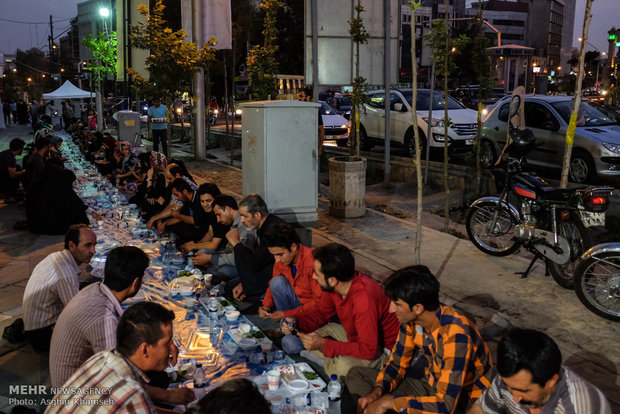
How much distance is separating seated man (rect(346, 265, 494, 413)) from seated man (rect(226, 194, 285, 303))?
209 cm

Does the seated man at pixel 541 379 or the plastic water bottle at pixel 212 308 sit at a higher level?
the seated man at pixel 541 379

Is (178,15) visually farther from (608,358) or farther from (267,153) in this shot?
(608,358)

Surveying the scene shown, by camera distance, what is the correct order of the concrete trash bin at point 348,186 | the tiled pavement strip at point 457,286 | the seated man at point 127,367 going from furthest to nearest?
the concrete trash bin at point 348,186
the tiled pavement strip at point 457,286
the seated man at point 127,367

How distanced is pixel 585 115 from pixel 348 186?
548cm

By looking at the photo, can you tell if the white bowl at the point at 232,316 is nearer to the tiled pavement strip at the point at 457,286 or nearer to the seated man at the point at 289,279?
the seated man at the point at 289,279

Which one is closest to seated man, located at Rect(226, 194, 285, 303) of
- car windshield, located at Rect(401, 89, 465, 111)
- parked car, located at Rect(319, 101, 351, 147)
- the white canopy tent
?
car windshield, located at Rect(401, 89, 465, 111)

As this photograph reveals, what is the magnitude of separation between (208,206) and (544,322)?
12.4 feet

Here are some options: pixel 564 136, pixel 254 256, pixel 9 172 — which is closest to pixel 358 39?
pixel 564 136

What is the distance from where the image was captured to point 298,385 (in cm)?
316

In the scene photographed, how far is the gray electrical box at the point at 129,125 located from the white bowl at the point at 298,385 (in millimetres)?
16905

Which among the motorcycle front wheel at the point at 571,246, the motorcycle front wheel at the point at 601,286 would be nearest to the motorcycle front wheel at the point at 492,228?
the motorcycle front wheel at the point at 571,246

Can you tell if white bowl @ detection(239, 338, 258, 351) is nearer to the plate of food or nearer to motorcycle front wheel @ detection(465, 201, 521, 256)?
the plate of food

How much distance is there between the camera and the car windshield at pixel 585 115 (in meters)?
10.8

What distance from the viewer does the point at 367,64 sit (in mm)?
10695
